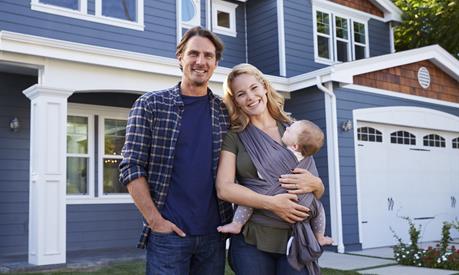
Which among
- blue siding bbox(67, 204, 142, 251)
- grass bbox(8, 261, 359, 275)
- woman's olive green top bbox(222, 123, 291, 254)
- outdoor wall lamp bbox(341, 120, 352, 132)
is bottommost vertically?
grass bbox(8, 261, 359, 275)

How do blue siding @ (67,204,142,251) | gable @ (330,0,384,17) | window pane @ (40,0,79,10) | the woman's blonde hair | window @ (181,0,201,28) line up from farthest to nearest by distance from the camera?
gable @ (330,0,384,17), window @ (181,0,201,28), blue siding @ (67,204,142,251), window pane @ (40,0,79,10), the woman's blonde hair

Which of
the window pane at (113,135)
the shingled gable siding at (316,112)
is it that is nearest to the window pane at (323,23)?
the shingled gable siding at (316,112)

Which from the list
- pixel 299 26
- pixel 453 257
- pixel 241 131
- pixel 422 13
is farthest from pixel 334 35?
pixel 241 131

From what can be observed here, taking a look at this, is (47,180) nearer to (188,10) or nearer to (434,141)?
(188,10)

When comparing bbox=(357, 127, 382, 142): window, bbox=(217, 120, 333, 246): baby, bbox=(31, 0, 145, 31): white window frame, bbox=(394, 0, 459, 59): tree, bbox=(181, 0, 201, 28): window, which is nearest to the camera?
bbox=(217, 120, 333, 246): baby

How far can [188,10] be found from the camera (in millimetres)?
10891

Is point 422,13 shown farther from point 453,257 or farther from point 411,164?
point 453,257

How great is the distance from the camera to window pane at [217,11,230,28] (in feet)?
38.0

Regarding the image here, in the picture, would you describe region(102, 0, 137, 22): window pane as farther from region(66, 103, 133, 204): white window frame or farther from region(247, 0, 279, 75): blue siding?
region(247, 0, 279, 75): blue siding

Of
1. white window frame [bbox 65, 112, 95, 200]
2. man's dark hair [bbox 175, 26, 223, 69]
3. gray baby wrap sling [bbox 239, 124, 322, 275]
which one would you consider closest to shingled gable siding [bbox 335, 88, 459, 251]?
white window frame [bbox 65, 112, 95, 200]

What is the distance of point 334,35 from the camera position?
12.2 m

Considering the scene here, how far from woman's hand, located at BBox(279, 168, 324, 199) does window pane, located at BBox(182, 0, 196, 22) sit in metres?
8.74

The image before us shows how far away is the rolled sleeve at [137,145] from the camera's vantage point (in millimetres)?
2393

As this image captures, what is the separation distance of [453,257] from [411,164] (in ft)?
13.4
